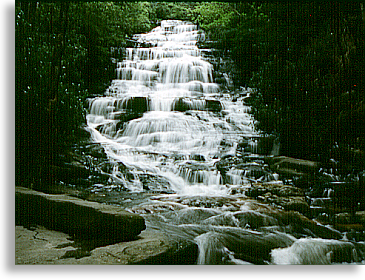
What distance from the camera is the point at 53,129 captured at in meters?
4.35

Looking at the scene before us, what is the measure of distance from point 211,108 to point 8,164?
474 centimetres

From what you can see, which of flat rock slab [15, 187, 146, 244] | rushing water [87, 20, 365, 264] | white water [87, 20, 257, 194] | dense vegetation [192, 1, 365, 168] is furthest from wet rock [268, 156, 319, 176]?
flat rock slab [15, 187, 146, 244]

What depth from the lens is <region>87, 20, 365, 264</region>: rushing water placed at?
290 centimetres

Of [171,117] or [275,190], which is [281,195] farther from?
[171,117]

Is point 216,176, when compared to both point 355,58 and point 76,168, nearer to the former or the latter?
point 76,168

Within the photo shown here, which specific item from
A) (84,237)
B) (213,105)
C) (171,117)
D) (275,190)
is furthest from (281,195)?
(213,105)

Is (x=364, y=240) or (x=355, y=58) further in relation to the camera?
(x=355, y=58)

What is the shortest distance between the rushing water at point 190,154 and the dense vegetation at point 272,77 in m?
0.75

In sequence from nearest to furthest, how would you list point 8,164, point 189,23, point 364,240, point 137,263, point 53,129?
point 137,263, point 8,164, point 364,240, point 53,129, point 189,23

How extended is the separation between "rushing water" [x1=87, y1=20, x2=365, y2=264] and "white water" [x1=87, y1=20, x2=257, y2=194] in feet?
0.06

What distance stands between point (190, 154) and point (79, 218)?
2.79 meters

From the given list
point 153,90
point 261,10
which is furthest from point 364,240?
point 153,90

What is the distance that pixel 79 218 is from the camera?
2562 millimetres

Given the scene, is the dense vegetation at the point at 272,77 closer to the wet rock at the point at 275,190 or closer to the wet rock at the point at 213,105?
the wet rock at the point at 213,105
